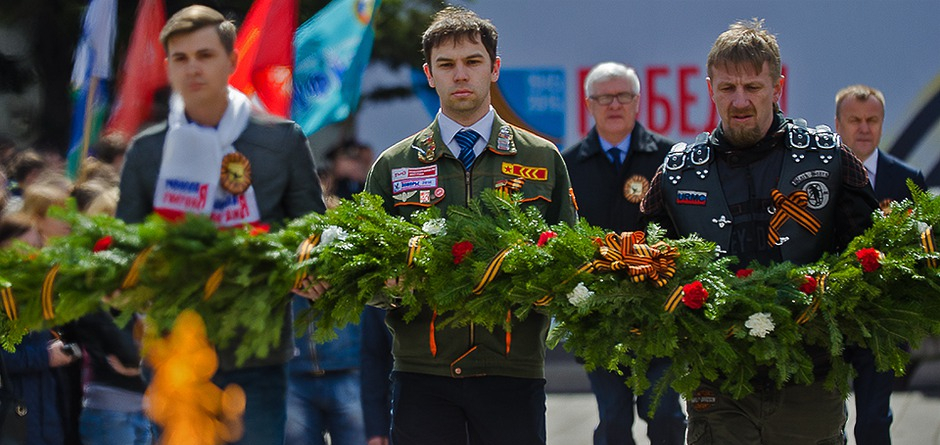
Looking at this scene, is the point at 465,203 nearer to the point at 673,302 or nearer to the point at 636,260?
the point at 636,260

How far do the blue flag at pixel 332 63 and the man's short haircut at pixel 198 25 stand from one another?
4200 millimetres

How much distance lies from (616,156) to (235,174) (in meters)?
3.15

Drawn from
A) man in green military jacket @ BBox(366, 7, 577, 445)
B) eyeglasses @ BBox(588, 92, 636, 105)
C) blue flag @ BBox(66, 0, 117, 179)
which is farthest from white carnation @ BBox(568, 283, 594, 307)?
blue flag @ BBox(66, 0, 117, 179)

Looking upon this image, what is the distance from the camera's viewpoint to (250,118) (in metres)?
4.75

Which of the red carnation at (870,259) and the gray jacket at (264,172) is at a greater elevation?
the gray jacket at (264,172)

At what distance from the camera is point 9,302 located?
4.39m

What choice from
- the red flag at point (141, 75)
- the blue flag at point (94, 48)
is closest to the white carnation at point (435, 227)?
the red flag at point (141, 75)

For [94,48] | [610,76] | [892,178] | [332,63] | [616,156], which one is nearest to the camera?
[892,178]

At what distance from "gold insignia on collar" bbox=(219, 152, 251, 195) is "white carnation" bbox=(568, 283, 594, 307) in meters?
1.34

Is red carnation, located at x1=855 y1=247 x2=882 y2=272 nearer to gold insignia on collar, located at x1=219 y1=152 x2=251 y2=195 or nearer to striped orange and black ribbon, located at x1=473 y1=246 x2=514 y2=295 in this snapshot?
striped orange and black ribbon, located at x1=473 y1=246 x2=514 y2=295

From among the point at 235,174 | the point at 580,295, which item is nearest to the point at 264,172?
the point at 235,174

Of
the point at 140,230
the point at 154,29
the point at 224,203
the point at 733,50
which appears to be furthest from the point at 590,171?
the point at 154,29

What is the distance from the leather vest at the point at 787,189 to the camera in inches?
183

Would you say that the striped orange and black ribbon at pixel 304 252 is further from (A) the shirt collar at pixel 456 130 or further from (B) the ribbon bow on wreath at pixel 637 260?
(B) the ribbon bow on wreath at pixel 637 260
